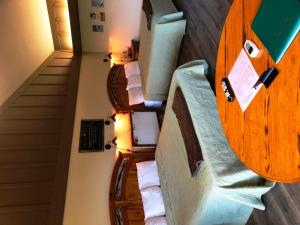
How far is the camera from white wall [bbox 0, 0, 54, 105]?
12.1 ft

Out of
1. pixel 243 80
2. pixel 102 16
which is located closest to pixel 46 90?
pixel 102 16

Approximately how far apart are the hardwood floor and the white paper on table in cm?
43

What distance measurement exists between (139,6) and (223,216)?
3.33m

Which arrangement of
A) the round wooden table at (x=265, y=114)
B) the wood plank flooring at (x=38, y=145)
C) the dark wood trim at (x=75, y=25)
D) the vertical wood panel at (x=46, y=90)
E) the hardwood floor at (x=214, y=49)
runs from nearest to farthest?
the round wooden table at (x=265, y=114)
the hardwood floor at (x=214, y=49)
the wood plank flooring at (x=38, y=145)
the dark wood trim at (x=75, y=25)
the vertical wood panel at (x=46, y=90)

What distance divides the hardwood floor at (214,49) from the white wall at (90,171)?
1339 mm

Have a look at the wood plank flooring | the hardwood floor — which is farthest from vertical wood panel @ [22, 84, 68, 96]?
the hardwood floor

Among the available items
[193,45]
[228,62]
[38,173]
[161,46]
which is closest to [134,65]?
[161,46]

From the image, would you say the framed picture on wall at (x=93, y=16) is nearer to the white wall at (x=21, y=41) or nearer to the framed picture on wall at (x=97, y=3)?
the framed picture on wall at (x=97, y=3)

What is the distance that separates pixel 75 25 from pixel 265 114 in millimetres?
3654

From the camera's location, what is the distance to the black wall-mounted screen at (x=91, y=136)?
310 cm

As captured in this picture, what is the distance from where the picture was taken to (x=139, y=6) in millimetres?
4012

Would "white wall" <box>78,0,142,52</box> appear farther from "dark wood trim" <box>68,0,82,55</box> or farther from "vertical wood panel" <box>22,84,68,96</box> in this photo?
"vertical wood panel" <box>22,84,68,96</box>

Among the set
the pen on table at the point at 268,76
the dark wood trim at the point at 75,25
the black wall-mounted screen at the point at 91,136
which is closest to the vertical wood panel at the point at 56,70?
the dark wood trim at the point at 75,25

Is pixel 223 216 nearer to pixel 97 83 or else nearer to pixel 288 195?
pixel 288 195
